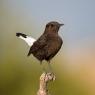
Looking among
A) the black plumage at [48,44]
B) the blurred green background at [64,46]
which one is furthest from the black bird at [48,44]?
the blurred green background at [64,46]

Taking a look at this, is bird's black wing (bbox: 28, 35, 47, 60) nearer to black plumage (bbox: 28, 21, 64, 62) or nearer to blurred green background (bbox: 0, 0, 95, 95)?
black plumage (bbox: 28, 21, 64, 62)

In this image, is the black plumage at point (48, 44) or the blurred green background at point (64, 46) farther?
the blurred green background at point (64, 46)

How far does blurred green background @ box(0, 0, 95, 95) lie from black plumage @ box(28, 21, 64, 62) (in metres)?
0.25

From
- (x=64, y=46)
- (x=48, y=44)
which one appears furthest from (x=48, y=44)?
(x=64, y=46)

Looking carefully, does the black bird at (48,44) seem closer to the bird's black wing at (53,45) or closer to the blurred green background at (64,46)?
the bird's black wing at (53,45)

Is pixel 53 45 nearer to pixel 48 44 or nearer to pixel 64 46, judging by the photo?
pixel 48 44

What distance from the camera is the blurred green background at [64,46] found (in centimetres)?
167

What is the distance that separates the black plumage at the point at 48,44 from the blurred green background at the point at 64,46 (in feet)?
0.83

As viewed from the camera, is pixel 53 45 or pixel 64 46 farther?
pixel 64 46

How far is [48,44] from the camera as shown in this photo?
138cm

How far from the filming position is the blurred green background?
1.67 metres

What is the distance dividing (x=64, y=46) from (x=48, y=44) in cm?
30

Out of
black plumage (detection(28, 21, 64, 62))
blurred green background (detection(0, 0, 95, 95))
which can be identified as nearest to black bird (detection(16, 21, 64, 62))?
black plumage (detection(28, 21, 64, 62))

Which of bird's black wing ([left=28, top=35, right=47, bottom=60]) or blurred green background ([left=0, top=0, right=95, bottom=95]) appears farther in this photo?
blurred green background ([left=0, top=0, right=95, bottom=95])
